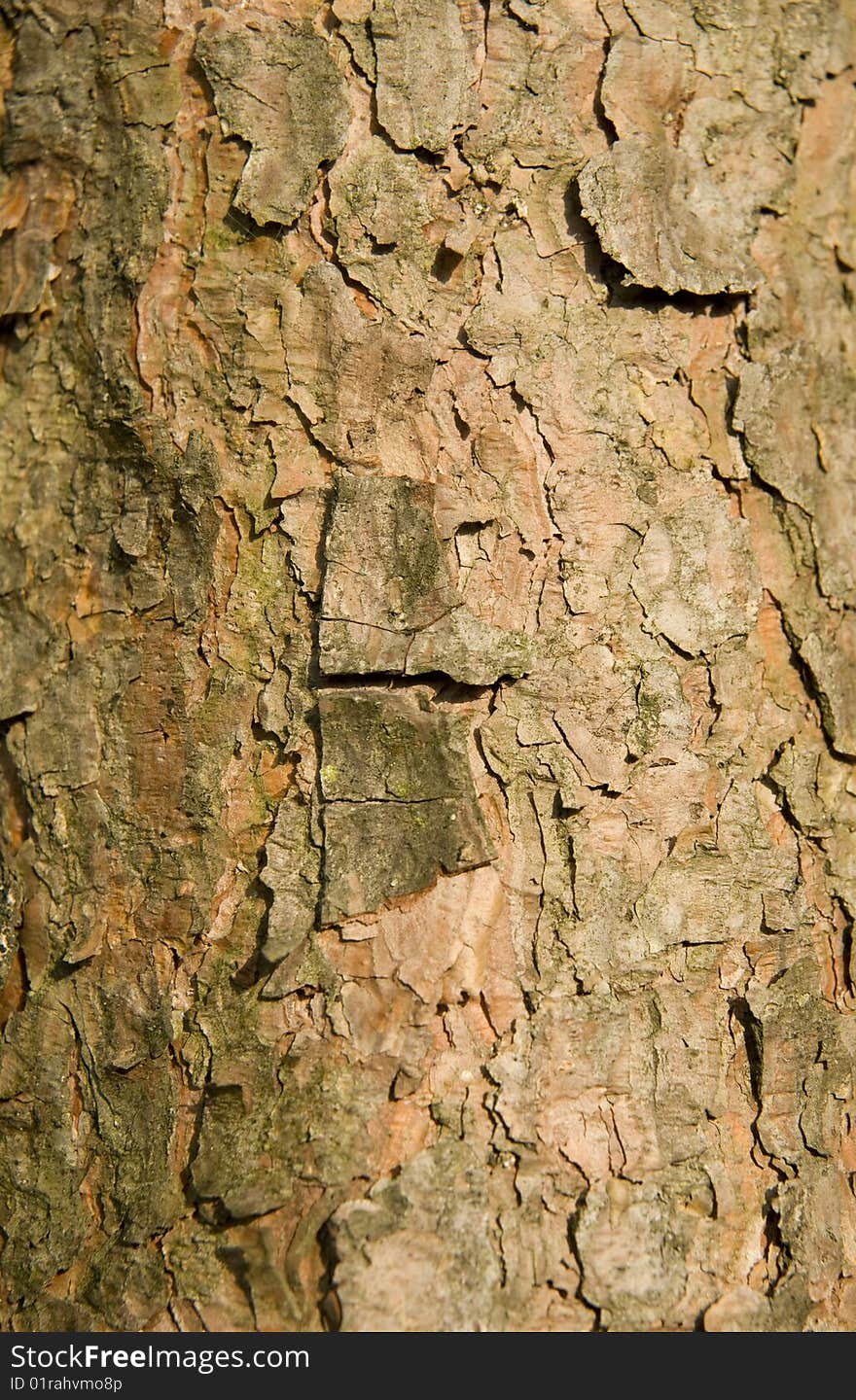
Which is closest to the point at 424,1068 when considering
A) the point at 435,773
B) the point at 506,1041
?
the point at 506,1041

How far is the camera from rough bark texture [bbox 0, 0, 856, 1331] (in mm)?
1437

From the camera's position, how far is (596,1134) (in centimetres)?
144

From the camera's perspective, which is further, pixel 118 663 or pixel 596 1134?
pixel 118 663

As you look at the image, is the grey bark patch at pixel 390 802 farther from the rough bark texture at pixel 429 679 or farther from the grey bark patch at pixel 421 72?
the grey bark patch at pixel 421 72

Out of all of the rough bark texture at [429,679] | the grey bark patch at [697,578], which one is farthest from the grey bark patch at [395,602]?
the grey bark patch at [697,578]

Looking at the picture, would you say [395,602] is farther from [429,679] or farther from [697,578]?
[697,578]

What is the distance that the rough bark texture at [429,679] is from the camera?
1.44 metres

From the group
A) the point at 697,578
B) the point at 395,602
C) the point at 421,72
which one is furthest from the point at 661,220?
the point at 395,602

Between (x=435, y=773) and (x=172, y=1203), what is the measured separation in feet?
2.15

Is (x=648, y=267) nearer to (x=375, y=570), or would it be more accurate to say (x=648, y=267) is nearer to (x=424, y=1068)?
(x=375, y=570)

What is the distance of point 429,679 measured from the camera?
4.94 ft

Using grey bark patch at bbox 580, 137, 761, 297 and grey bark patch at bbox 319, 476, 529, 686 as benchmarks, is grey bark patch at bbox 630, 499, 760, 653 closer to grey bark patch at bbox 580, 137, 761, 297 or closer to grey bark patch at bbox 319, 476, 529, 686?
grey bark patch at bbox 319, 476, 529, 686

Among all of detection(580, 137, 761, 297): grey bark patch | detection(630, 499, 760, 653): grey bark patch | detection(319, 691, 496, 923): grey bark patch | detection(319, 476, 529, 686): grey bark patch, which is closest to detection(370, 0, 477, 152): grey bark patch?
detection(580, 137, 761, 297): grey bark patch

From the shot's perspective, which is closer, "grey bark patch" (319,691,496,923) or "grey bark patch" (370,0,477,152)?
"grey bark patch" (319,691,496,923)
